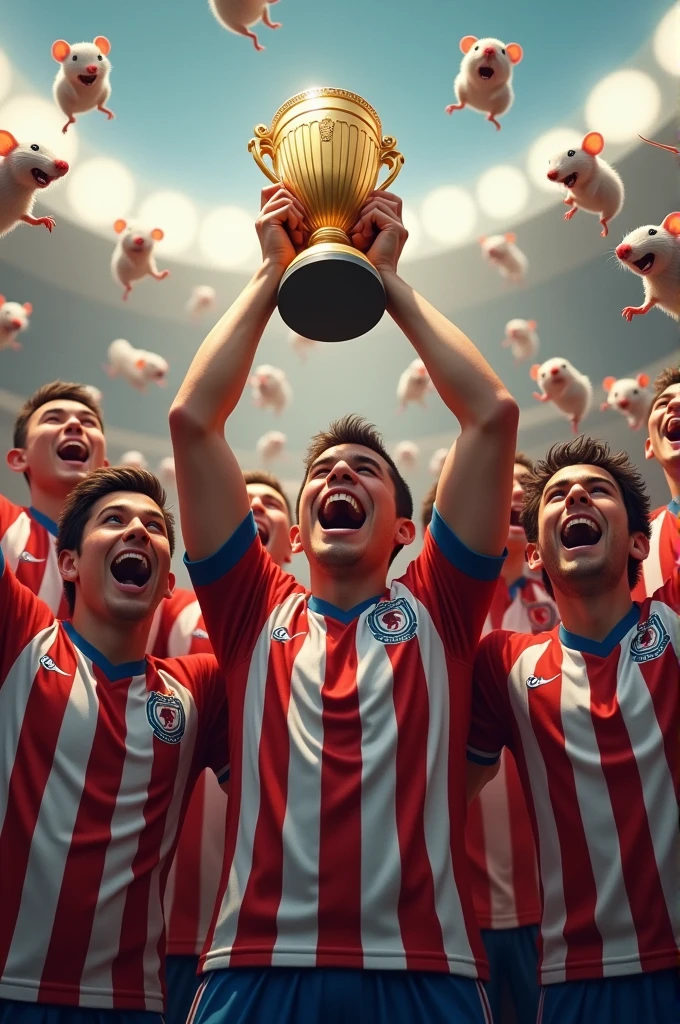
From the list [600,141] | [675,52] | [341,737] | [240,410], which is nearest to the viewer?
[341,737]

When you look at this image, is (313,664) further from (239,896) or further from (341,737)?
(239,896)

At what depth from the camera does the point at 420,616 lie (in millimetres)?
2014

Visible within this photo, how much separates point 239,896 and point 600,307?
5.04 metres

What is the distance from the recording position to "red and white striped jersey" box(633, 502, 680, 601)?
110 inches

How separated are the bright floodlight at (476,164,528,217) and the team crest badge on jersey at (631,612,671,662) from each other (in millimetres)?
4693

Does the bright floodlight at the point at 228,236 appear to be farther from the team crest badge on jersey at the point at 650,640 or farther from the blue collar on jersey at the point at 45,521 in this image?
the team crest badge on jersey at the point at 650,640

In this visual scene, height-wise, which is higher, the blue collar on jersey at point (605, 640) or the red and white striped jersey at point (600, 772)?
the blue collar on jersey at point (605, 640)

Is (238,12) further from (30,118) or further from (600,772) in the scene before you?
(600,772)

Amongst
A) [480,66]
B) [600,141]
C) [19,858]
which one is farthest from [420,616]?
[480,66]

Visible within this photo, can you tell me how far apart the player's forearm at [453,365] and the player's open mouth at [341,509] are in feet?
1.04

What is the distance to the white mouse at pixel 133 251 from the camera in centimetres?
434

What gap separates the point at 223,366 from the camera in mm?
2047

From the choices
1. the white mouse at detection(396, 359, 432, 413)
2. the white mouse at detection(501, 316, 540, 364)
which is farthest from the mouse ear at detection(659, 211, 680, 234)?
the white mouse at detection(501, 316, 540, 364)

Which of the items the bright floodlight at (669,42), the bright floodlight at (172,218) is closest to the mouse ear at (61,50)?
the bright floodlight at (172,218)
